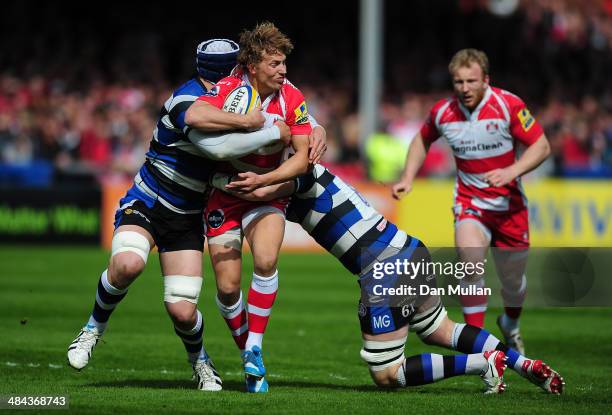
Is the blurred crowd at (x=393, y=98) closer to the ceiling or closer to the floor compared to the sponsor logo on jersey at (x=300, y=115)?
closer to the floor

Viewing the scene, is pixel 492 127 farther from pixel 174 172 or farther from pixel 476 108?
pixel 174 172

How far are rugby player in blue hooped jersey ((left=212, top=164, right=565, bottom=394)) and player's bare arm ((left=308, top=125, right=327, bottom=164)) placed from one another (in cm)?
15

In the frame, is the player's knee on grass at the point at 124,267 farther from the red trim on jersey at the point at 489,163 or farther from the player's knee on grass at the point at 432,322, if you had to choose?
the red trim on jersey at the point at 489,163

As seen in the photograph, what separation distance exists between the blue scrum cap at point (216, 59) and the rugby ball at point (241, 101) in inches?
16.0

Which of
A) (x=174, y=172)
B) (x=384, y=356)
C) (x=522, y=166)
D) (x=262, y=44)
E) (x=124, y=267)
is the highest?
(x=262, y=44)

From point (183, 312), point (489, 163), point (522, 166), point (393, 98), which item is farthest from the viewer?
point (393, 98)

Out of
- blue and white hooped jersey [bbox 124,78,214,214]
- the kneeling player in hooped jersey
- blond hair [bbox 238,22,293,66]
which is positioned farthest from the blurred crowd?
blond hair [bbox 238,22,293,66]

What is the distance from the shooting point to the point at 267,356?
10531 millimetres

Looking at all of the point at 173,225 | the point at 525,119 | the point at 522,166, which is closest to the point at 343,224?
the point at 173,225

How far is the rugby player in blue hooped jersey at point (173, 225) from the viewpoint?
26.5 feet

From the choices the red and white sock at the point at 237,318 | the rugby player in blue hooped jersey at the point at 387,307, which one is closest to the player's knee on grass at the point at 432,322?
the rugby player in blue hooped jersey at the point at 387,307

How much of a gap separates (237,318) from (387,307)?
4.03ft

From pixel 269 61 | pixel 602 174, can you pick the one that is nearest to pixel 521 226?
pixel 269 61

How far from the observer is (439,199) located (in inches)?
833
